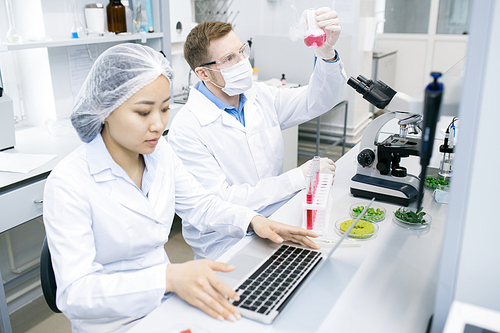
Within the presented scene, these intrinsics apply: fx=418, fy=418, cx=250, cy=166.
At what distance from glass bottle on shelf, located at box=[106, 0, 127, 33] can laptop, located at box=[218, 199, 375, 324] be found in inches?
81.6

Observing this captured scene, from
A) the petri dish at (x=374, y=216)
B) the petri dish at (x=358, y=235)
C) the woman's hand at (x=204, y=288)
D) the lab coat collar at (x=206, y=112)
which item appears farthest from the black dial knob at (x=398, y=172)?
the woman's hand at (x=204, y=288)

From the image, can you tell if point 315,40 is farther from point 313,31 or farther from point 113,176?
point 113,176

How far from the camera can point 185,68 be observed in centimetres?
355

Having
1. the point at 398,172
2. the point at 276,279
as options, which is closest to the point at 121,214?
the point at 276,279

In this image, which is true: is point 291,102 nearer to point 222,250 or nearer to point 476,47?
point 222,250

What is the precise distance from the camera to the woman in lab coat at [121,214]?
3.14ft

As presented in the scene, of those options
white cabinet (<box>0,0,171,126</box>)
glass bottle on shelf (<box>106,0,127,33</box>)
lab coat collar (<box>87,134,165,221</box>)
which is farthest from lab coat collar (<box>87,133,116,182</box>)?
glass bottle on shelf (<box>106,0,127,33</box>)

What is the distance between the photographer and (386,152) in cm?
148

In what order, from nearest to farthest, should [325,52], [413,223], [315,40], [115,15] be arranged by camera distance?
[413,223], [315,40], [325,52], [115,15]

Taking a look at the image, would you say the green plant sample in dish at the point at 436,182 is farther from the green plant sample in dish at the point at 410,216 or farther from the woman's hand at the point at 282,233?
the woman's hand at the point at 282,233

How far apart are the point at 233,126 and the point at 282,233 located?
691mm

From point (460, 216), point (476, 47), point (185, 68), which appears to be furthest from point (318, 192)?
point (185, 68)

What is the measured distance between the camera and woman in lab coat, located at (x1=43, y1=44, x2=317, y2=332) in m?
0.96

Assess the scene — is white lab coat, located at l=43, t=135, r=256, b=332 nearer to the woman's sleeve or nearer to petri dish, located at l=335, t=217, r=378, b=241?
the woman's sleeve
